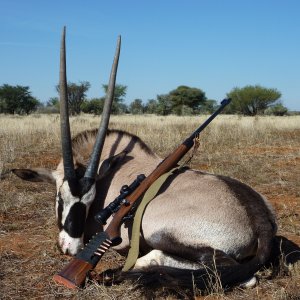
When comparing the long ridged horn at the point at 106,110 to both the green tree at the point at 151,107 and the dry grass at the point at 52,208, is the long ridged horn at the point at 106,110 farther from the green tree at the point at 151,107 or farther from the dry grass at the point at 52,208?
the green tree at the point at 151,107

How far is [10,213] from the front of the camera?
204 inches

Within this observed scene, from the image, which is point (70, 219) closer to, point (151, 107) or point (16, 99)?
point (16, 99)

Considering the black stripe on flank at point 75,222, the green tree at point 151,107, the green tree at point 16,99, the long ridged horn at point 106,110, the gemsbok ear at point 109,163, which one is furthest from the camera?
the green tree at point 151,107

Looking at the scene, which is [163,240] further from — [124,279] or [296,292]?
[296,292]

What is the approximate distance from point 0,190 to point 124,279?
3.52m

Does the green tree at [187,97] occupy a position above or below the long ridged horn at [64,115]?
above

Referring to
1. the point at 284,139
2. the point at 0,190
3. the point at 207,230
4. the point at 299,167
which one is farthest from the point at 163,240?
the point at 284,139

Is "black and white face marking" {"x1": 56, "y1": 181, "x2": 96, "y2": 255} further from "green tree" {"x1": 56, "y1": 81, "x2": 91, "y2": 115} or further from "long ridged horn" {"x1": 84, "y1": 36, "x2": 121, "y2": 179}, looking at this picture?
"green tree" {"x1": 56, "y1": 81, "x2": 91, "y2": 115}

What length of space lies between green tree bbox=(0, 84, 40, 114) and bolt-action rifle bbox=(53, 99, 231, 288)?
37176 mm

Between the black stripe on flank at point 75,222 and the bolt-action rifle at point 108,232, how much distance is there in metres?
0.24

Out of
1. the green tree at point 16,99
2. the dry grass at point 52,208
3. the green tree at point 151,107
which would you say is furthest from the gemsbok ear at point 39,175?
the green tree at point 151,107

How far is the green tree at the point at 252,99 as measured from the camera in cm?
4559

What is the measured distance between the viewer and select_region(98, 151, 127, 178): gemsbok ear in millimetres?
4004

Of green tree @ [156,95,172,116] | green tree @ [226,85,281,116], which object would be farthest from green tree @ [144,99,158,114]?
green tree @ [226,85,281,116]
